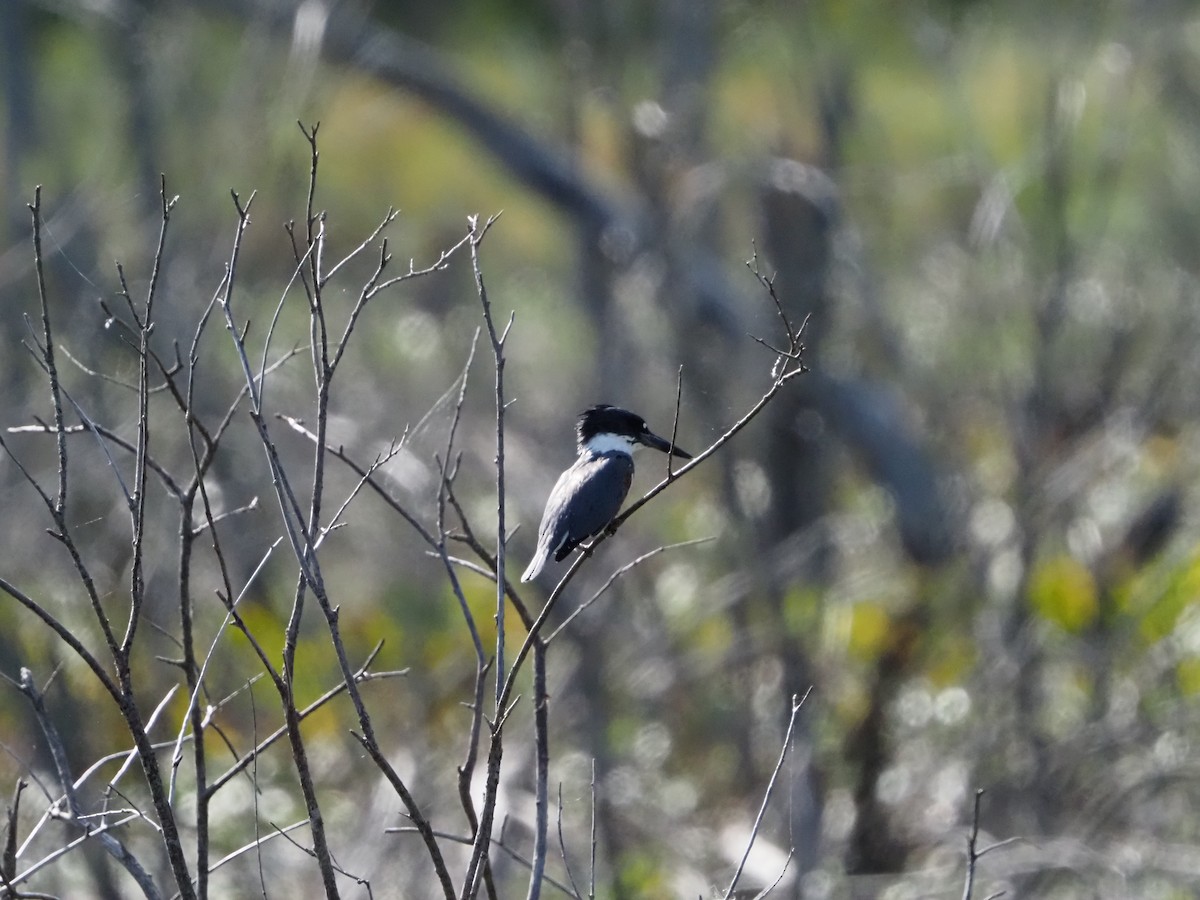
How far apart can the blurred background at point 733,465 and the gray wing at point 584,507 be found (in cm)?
136

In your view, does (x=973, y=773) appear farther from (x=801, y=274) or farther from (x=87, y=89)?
(x=87, y=89)

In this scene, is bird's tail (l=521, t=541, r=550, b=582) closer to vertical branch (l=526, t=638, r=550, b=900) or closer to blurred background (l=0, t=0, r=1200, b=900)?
vertical branch (l=526, t=638, r=550, b=900)

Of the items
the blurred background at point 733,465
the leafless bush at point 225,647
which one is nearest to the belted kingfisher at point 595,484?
the leafless bush at point 225,647

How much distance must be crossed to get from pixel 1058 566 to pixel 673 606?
1.84m

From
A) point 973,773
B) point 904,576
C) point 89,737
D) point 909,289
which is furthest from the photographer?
point 909,289

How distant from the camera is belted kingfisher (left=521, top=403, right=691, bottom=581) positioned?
3943mm

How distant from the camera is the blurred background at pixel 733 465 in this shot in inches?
239

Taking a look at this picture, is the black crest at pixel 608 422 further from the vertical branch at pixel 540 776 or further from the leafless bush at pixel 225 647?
the vertical branch at pixel 540 776

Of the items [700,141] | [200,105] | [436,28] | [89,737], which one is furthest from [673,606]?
[436,28]

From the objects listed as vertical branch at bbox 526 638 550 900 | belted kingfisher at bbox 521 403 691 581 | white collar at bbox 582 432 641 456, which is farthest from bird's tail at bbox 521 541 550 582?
vertical branch at bbox 526 638 550 900

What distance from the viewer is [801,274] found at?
23.1 ft

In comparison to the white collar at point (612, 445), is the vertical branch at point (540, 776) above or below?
below

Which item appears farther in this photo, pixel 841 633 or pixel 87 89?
pixel 87 89

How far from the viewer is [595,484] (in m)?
3.98
